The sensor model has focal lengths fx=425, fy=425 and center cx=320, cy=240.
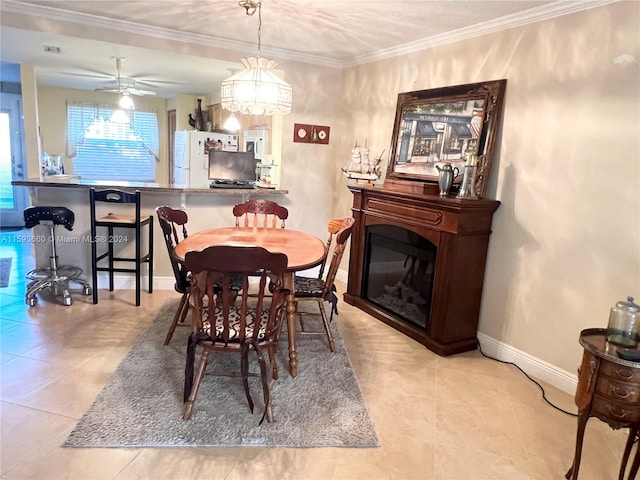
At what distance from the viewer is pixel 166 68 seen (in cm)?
504

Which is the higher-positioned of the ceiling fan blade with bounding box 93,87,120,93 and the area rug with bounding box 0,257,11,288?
the ceiling fan blade with bounding box 93,87,120,93

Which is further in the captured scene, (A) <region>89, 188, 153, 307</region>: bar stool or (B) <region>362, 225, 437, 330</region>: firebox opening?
(A) <region>89, 188, 153, 307</region>: bar stool

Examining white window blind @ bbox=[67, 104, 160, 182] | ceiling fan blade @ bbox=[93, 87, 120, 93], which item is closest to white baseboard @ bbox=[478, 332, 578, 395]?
white window blind @ bbox=[67, 104, 160, 182]

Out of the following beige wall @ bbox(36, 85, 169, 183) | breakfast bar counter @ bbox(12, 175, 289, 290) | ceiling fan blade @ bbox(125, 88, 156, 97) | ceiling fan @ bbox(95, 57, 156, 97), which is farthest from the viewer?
beige wall @ bbox(36, 85, 169, 183)

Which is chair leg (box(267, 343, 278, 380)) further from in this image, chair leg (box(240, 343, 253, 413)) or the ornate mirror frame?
the ornate mirror frame

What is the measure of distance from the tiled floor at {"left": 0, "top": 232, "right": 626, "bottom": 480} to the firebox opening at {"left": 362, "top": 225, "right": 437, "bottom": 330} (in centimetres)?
Answer: 30

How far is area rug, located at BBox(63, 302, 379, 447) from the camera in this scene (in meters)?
2.01

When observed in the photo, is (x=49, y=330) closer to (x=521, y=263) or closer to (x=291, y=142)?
(x=291, y=142)

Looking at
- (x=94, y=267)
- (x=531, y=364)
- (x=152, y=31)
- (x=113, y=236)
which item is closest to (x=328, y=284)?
(x=531, y=364)

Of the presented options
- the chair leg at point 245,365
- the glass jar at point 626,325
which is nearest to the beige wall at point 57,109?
the chair leg at point 245,365

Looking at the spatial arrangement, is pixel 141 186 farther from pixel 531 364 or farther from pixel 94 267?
pixel 531 364

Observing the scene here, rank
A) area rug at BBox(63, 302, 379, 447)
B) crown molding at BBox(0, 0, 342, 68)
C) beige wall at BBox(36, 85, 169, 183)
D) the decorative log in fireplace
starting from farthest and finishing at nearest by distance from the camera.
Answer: beige wall at BBox(36, 85, 169, 183)
crown molding at BBox(0, 0, 342, 68)
the decorative log in fireplace
area rug at BBox(63, 302, 379, 447)

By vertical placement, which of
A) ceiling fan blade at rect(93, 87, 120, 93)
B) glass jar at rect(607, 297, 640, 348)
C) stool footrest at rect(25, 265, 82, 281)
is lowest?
stool footrest at rect(25, 265, 82, 281)

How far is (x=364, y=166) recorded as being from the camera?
3982mm
